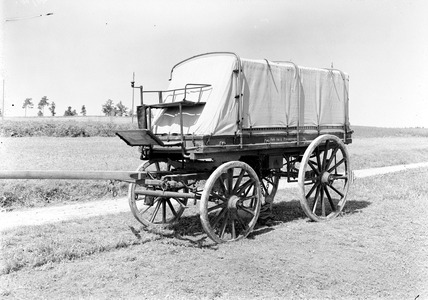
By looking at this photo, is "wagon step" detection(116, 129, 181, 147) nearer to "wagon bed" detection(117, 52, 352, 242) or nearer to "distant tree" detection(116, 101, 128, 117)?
"wagon bed" detection(117, 52, 352, 242)

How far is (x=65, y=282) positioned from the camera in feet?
19.0

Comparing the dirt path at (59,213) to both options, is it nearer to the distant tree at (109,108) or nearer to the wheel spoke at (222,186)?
the wheel spoke at (222,186)

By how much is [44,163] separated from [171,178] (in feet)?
34.7

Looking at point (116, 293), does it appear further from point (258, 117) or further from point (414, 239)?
point (414, 239)

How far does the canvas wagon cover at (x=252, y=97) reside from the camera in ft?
26.0

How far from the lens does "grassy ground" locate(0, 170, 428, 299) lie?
5.57m

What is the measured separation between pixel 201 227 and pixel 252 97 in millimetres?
2891

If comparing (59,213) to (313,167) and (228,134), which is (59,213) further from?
(313,167)

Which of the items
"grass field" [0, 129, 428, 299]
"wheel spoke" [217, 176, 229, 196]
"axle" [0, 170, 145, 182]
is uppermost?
"axle" [0, 170, 145, 182]

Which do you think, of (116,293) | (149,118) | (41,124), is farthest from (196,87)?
(41,124)

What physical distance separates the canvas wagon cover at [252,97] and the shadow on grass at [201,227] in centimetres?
195

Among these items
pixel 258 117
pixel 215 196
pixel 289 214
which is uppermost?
pixel 258 117

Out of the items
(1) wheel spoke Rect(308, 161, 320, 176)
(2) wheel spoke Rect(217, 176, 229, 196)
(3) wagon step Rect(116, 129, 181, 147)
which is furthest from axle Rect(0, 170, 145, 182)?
(1) wheel spoke Rect(308, 161, 320, 176)

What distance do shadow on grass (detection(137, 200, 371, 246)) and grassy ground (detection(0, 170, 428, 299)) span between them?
0.10 feet
